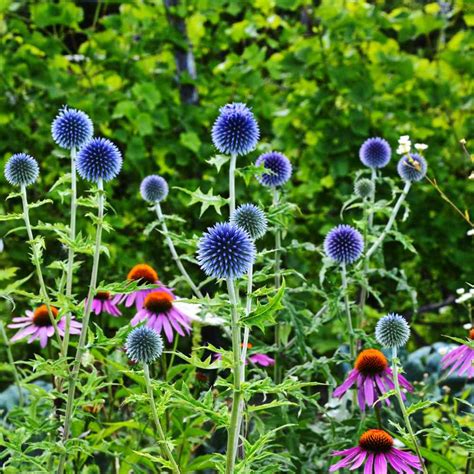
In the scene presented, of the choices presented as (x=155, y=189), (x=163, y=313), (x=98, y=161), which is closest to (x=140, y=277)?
(x=163, y=313)

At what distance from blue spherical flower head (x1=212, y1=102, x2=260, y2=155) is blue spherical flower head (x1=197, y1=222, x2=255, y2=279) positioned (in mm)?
343

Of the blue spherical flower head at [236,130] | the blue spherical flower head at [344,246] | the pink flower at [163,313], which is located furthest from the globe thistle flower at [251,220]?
the pink flower at [163,313]

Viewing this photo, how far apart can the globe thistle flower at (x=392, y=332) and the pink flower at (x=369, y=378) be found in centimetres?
21

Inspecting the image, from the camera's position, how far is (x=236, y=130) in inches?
75.0

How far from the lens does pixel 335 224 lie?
12.8 feet

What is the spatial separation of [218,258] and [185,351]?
6.52 feet

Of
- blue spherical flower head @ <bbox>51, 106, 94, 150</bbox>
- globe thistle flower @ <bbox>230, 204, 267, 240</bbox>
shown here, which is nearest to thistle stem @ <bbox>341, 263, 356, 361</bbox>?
globe thistle flower @ <bbox>230, 204, 267, 240</bbox>

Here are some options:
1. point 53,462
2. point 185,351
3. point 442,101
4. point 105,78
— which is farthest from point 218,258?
point 442,101

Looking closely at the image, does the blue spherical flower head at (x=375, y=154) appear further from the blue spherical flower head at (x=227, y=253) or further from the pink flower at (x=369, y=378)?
the blue spherical flower head at (x=227, y=253)

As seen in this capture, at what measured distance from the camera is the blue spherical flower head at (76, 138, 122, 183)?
2.01 m

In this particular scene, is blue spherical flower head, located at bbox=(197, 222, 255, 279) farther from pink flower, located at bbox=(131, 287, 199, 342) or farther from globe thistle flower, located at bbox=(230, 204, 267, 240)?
pink flower, located at bbox=(131, 287, 199, 342)

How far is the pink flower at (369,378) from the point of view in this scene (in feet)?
6.82

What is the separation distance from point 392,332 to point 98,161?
0.86 meters

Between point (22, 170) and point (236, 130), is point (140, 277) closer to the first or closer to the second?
point (22, 170)
